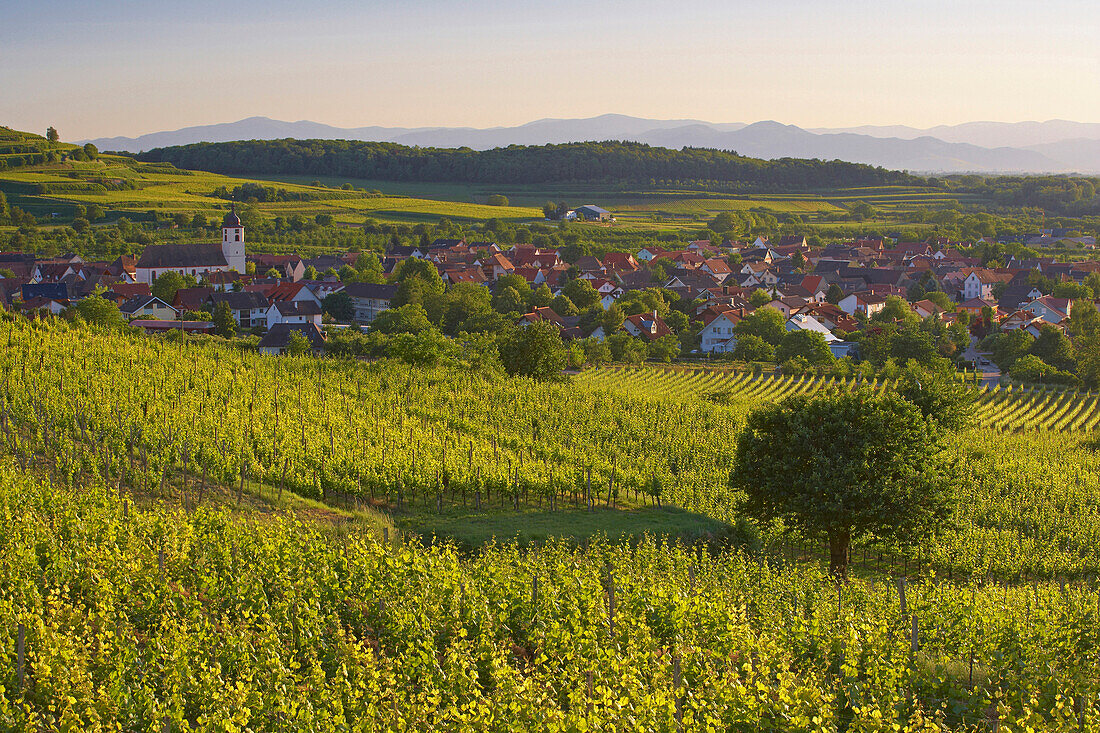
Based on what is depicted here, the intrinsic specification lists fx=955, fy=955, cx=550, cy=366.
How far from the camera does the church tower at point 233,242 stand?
311 feet

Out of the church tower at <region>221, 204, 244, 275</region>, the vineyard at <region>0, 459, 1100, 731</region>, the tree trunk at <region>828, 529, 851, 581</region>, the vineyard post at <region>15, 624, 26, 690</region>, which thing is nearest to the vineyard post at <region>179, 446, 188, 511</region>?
the vineyard at <region>0, 459, 1100, 731</region>

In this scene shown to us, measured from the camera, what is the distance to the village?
67.1 m

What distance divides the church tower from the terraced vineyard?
5394 cm

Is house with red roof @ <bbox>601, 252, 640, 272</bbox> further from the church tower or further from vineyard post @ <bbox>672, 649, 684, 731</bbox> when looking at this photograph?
vineyard post @ <bbox>672, 649, 684, 731</bbox>

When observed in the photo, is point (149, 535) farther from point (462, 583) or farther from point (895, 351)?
point (895, 351)

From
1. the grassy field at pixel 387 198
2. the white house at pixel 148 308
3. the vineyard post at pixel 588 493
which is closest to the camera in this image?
the vineyard post at pixel 588 493

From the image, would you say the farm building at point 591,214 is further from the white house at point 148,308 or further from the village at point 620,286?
the white house at point 148,308

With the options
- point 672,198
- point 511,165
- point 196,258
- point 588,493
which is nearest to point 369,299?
point 196,258

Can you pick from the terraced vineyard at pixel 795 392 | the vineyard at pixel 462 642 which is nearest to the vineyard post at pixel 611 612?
the vineyard at pixel 462 642

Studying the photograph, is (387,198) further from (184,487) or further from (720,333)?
(184,487)

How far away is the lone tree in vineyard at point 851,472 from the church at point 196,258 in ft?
253

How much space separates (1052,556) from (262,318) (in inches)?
2386

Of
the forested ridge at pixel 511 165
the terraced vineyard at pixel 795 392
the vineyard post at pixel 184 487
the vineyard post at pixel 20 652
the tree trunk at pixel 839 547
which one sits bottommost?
the terraced vineyard at pixel 795 392

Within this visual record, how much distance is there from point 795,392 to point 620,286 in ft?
137
